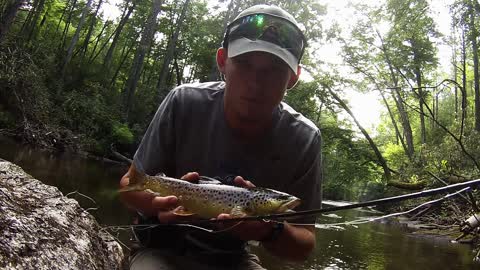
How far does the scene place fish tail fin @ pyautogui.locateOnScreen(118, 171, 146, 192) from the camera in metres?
2.25

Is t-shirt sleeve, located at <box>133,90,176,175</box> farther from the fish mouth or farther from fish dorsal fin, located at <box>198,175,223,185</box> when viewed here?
the fish mouth

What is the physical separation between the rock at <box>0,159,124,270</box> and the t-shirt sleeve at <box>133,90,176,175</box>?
28.2 inches

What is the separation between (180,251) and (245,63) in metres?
1.28

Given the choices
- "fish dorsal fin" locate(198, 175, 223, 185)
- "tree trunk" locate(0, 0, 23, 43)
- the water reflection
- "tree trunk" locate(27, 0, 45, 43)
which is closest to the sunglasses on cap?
"fish dorsal fin" locate(198, 175, 223, 185)

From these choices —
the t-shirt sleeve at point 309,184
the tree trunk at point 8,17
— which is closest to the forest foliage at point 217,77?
the tree trunk at point 8,17

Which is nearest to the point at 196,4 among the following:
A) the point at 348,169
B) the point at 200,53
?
the point at 200,53

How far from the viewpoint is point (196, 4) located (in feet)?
99.6

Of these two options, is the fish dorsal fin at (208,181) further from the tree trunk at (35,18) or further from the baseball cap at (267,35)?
the tree trunk at (35,18)

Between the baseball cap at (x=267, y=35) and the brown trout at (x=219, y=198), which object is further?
the baseball cap at (x=267, y=35)

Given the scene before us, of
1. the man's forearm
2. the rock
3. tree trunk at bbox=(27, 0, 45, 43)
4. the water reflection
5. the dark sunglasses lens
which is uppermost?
tree trunk at bbox=(27, 0, 45, 43)

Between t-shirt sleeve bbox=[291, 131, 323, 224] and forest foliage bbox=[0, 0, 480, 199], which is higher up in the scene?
forest foliage bbox=[0, 0, 480, 199]

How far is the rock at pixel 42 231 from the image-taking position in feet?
6.67

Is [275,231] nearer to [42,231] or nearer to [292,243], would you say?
[292,243]

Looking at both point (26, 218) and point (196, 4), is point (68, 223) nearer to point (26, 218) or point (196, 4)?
point (26, 218)
